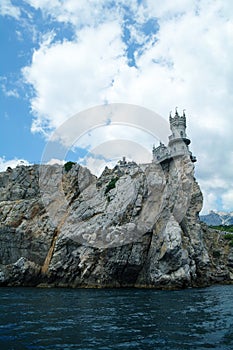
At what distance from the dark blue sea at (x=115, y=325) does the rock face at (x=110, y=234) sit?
1735cm

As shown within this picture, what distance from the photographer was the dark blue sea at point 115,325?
15.6 meters

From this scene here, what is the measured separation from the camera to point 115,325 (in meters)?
19.9

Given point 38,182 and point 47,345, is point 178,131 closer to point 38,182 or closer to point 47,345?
point 38,182

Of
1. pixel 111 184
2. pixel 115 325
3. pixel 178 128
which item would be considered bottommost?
pixel 115 325

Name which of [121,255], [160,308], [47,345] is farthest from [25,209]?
[47,345]

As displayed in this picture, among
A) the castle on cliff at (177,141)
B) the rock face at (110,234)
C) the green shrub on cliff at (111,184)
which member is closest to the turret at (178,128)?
the castle on cliff at (177,141)

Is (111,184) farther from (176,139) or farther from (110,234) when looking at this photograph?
(176,139)

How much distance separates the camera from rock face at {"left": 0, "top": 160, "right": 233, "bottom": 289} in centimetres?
4753

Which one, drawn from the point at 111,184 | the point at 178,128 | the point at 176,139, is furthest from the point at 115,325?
the point at 178,128

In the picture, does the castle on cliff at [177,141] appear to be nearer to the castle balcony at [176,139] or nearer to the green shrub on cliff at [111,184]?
the castle balcony at [176,139]

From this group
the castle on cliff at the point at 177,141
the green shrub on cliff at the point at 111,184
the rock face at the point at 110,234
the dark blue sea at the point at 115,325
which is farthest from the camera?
the castle on cliff at the point at 177,141

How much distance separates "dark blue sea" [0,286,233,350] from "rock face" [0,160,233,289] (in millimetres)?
17350

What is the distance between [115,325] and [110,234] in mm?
29296

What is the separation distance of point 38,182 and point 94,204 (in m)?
19.3
